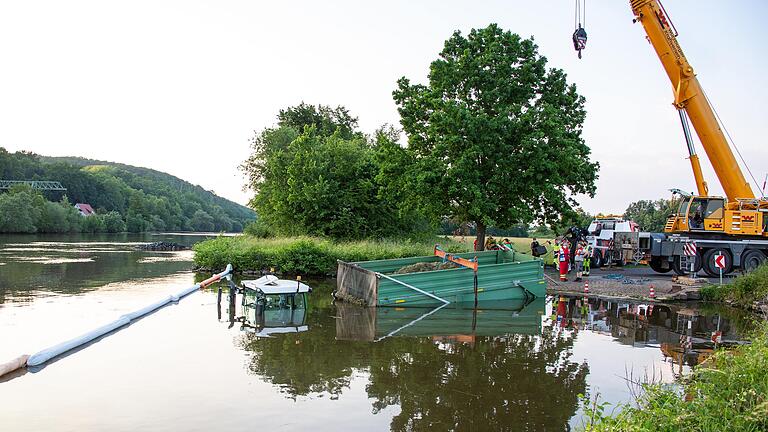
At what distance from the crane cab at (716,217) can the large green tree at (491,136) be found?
403 centimetres

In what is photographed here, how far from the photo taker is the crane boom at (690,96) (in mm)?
24344

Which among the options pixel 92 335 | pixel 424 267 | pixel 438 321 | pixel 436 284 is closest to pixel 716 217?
pixel 424 267

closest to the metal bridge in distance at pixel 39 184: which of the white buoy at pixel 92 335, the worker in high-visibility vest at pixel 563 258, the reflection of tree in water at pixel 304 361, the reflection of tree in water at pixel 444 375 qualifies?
the white buoy at pixel 92 335

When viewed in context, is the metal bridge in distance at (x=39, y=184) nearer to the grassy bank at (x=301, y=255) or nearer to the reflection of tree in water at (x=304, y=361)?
the grassy bank at (x=301, y=255)

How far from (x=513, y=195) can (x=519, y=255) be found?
385 centimetres

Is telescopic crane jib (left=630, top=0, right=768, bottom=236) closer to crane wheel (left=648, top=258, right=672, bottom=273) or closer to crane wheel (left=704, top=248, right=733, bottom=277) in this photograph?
crane wheel (left=704, top=248, right=733, bottom=277)

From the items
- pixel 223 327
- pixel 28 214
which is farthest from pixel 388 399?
pixel 28 214

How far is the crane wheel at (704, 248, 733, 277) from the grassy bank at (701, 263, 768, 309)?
4087 millimetres

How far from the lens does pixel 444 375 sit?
10352 mm

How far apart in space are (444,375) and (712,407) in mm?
4880

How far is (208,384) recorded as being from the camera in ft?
31.7

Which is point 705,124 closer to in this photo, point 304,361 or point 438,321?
point 438,321

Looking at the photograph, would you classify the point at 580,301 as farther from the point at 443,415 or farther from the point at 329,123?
the point at 329,123

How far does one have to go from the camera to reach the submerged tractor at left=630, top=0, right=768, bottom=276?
24172 millimetres
